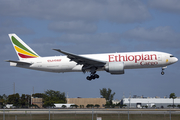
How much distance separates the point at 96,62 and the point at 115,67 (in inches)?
118

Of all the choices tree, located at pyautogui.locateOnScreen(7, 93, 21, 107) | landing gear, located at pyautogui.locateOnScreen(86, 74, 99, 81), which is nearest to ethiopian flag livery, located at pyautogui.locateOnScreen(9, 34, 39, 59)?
landing gear, located at pyautogui.locateOnScreen(86, 74, 99, 81)

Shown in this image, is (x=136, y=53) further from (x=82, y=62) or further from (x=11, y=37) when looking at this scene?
(x=11, y=37)

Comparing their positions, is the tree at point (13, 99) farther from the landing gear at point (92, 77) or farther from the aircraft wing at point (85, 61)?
the aircraft wing at point (85, 61)

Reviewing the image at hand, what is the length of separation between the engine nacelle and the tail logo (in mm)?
13691

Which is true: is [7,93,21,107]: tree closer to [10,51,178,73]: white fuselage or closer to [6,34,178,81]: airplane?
[6,34,178,81]: airplane

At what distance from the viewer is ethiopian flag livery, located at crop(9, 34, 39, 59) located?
46797mm

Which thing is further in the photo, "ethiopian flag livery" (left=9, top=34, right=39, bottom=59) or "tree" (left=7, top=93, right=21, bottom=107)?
"tree" (left=7, top=93, right=21, bottom=107)

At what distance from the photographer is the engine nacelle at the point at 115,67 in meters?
39.8

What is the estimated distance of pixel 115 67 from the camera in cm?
3997

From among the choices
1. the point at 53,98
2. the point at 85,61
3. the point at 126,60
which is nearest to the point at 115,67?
the point at 126,60

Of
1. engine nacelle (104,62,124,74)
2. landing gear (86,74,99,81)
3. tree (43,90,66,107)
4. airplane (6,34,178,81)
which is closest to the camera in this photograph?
engine nacelle (104,62,124,74)

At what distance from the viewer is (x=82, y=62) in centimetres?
4150
